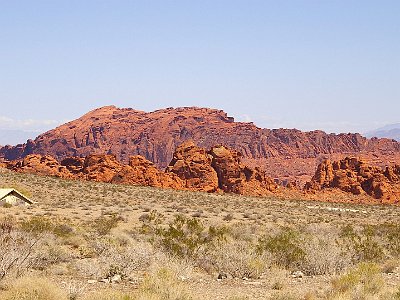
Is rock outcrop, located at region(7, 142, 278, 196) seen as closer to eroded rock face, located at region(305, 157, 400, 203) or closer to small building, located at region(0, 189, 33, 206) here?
eroded rock face, located at region(305, 157, 400, 203)

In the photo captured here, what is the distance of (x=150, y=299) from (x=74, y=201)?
32.0m

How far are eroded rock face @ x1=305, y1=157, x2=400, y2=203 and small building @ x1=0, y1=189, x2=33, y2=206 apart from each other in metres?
47.0

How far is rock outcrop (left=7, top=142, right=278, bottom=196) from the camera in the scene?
62.7m

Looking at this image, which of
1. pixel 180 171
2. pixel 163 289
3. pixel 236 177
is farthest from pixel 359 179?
pixel 163 289

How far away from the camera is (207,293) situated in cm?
1024

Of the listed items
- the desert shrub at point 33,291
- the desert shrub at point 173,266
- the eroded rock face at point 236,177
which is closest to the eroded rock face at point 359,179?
the eroded rock face at point 236,177

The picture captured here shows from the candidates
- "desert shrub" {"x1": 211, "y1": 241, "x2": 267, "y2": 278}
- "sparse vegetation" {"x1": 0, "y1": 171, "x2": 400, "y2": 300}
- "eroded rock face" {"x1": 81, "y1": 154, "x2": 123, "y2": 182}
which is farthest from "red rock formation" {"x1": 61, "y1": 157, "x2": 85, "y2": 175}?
"desert shrub" {"x1": 211, "y1": 241, "x2": 267, "y2": 278}

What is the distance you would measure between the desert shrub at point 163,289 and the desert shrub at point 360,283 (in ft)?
9.69

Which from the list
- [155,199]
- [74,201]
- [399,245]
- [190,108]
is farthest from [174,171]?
[190,108]

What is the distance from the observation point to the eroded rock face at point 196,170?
212 feet

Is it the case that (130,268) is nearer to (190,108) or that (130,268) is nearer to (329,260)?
(329,260)

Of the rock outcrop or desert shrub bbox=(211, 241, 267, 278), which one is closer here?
desert shrub bbox=(211, 241, 267, 278)

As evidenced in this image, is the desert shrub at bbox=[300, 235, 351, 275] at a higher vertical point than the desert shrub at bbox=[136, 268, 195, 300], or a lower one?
lower

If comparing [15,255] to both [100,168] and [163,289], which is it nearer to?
[163,289]
